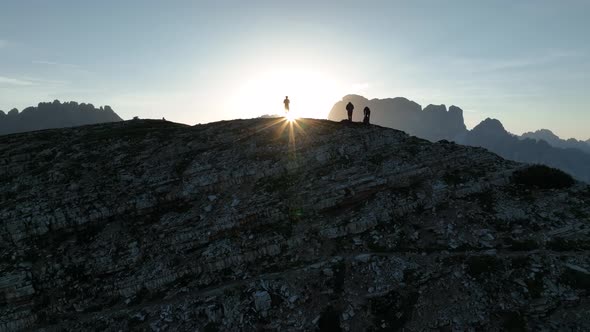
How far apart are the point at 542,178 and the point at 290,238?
2025 centimetres

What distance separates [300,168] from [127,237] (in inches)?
579

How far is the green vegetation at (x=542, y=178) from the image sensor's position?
2327 cm

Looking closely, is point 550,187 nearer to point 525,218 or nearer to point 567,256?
point 525,218

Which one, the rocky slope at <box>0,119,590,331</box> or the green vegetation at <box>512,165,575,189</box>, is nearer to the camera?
A: the rocky slope at <box>0,119,590,331</box>

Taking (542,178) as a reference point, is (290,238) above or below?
below

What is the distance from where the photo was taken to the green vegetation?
2327 cm

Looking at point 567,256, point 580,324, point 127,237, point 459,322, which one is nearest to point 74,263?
point 127,237

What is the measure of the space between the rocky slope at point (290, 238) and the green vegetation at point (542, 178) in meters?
0.57

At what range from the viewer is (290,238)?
21375 mm

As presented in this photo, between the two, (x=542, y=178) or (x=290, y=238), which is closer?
(x=290, y=238)

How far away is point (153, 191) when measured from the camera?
2564cm

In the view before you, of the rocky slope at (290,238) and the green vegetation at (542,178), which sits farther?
the green vegetation at (542,178)

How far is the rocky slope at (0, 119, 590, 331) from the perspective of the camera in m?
16.1

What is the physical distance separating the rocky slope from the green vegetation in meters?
0.57
